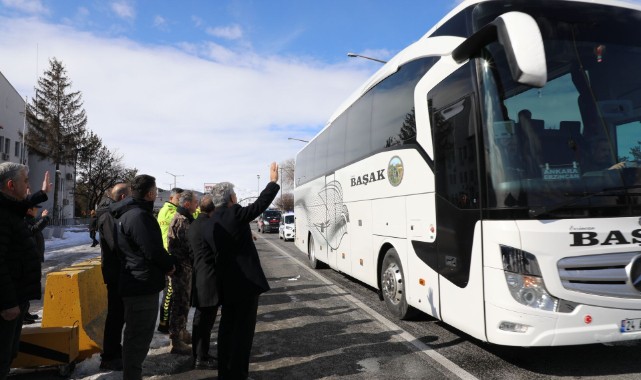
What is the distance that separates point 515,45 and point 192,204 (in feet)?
13.3

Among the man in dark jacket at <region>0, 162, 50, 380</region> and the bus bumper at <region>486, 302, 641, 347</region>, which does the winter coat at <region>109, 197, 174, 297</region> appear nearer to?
the man in dark jacket at <region>0, 162, 50, 380</region>

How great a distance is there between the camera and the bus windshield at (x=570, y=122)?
4.02 m

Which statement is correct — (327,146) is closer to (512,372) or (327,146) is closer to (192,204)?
(192,204)

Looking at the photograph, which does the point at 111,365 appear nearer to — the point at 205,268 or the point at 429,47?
the point at 205,268

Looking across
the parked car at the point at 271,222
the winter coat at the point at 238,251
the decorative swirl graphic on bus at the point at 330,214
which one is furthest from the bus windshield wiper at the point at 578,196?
the parked car at the point at 271,222

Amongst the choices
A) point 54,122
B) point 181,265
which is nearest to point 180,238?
point 181,265

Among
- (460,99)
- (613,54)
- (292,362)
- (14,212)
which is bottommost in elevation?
(292,362)

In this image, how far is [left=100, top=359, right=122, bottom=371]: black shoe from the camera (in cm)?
467

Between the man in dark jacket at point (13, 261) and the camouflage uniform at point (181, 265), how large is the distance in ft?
6.13

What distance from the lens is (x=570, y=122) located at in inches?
166

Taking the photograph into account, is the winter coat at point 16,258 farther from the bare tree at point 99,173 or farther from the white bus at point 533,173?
the bare tree at point 99,173

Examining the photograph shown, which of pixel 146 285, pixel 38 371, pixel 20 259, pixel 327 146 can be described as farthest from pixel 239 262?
pixel 327 146

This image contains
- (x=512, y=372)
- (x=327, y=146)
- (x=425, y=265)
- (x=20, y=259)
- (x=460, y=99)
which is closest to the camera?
(x=20, y=259)

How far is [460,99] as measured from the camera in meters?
4.72
